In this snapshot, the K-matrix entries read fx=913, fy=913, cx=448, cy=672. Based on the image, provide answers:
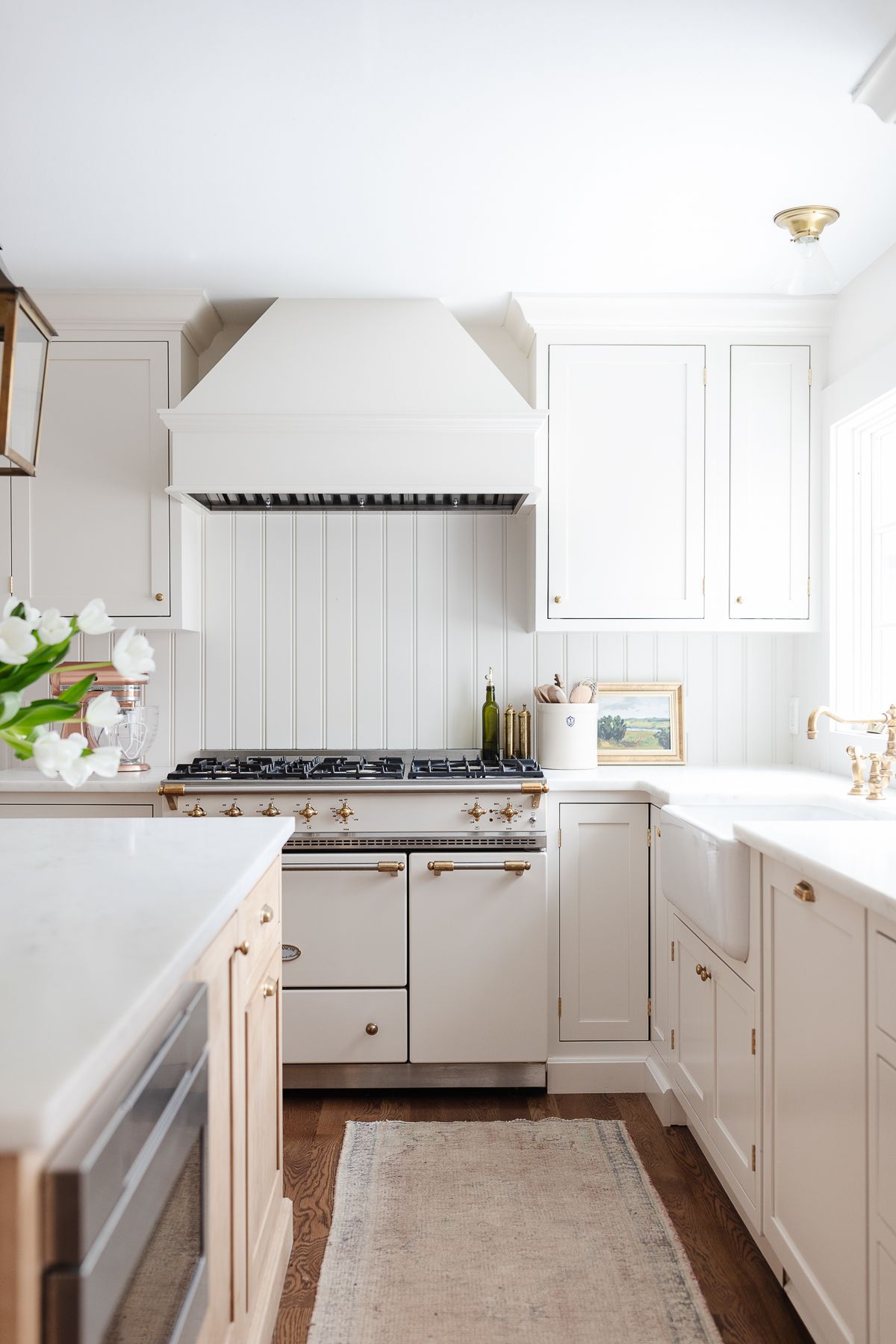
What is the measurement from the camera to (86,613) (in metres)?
1.15

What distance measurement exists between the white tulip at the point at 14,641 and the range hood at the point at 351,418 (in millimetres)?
1792

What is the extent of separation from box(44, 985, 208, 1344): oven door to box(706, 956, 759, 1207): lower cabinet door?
1170mm

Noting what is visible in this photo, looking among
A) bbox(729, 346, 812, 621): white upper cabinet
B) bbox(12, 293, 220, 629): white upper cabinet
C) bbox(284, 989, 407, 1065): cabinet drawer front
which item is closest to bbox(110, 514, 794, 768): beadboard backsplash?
bbox(12, 293, 220, 629): white upper cabinet

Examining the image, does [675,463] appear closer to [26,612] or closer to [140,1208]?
[26,612]

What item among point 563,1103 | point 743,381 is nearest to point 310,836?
point 563,1103

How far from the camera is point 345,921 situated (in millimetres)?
2701

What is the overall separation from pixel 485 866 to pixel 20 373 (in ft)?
6.19

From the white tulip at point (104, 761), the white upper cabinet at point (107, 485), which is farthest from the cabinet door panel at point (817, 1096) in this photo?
the white upper cabinet at point (107, 485)

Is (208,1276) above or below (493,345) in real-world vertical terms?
below

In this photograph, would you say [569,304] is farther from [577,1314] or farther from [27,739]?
[577,1314]

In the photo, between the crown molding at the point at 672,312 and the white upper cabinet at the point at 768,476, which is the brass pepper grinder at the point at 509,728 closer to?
the white upper cabinet at the point at 768,476

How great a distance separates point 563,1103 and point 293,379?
7.69 feet

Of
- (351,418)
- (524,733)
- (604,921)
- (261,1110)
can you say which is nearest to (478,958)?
(604,921)

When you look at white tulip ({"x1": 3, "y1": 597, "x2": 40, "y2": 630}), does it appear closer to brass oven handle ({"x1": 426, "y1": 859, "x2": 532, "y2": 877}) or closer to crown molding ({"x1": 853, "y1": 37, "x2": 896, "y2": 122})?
brass oven handle ({"x1": 426, "y1": 859, "x2": 532, "y2": 877})
